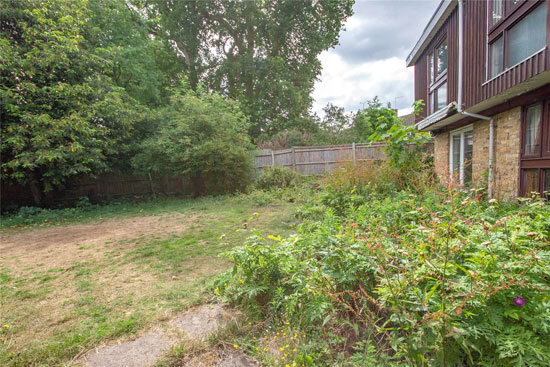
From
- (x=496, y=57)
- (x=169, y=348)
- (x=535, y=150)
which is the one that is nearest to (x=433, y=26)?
(x=496, y=57)

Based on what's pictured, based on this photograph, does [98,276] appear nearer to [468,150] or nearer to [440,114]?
[440,114]

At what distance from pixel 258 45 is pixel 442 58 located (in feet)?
38.1

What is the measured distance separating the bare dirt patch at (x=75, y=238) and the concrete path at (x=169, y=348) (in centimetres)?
227

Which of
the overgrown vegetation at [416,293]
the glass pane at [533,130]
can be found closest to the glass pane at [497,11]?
the glass pane at [533,130]

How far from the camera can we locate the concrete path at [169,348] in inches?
56.2

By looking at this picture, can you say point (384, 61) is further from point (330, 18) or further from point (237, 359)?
point (330, 18)

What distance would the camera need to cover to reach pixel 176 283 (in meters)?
2.44

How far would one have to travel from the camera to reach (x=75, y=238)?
4.45 metres

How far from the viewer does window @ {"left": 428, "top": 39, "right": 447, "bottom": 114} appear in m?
6.20

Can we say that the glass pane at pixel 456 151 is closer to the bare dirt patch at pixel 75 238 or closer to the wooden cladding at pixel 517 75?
the wooden cladding at pixel 517 75

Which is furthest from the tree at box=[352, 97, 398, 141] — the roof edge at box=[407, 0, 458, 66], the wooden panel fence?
the roof edge at box=[407, 0, 458, 66]

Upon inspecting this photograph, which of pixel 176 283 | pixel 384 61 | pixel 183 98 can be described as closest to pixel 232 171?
pixel 183 98

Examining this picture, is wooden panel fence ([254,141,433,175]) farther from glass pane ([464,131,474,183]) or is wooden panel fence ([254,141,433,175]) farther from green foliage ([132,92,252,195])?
glass pane ([464,131,474,183])

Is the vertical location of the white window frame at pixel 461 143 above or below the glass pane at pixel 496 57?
below
